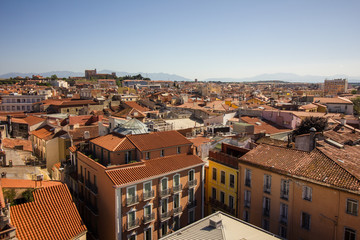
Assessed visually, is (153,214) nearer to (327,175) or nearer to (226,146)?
(226,146)

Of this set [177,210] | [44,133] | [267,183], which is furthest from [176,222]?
[44,133]

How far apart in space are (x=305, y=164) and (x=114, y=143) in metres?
14.8

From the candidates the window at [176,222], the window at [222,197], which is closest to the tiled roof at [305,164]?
the window at [222,197]

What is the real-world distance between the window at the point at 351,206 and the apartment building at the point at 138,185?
458 inches

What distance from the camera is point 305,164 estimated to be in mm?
18422

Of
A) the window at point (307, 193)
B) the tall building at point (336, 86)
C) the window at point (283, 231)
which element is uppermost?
the tall building at point (336, 86)

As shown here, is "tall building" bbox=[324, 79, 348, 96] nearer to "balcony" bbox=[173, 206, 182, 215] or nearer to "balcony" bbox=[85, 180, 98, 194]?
"balcony" bbox=[173, 206, 182, 215]

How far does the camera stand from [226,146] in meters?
25.3

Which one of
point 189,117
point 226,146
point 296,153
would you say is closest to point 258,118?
point 189,117

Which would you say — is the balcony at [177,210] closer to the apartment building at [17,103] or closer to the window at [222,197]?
the window at [222,197]

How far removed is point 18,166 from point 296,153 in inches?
960

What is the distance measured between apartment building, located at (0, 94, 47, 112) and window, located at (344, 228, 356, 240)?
74951 millimetres

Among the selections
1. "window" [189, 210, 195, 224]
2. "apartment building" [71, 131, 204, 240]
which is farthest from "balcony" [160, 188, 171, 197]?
"window" [189, 210, 195, 224]

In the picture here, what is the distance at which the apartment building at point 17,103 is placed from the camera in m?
70.9
